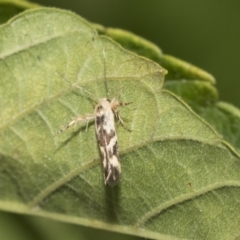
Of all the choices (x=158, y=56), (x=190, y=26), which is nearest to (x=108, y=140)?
(x=158, y=56)

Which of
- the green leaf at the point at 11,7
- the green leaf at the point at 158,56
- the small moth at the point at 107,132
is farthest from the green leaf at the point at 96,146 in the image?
the green leaf at the point at 158,56

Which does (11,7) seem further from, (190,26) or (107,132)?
(190,26)

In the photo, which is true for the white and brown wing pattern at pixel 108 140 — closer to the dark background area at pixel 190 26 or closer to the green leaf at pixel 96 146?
the green leaf at pixel 96 146

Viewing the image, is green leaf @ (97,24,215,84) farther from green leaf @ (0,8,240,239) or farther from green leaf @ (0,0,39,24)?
green leaf @ (0,0,39,24)

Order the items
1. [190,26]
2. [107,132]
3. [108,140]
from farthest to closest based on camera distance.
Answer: [190,26] → [107,132] → [108,140]

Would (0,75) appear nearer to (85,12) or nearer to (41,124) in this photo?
(41,124)

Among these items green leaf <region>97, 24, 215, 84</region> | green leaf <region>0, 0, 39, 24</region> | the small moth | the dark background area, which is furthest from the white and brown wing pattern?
the dark background area
